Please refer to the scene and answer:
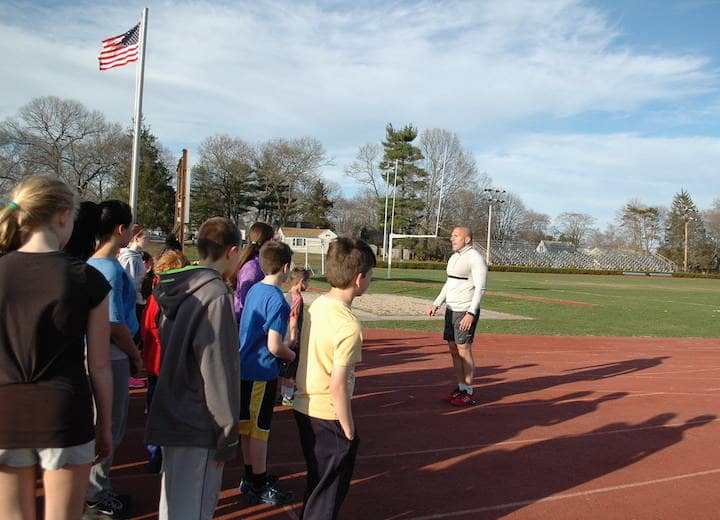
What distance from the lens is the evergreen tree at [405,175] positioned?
6831cm

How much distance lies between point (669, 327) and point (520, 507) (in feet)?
49.0

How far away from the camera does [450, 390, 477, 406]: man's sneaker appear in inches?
261

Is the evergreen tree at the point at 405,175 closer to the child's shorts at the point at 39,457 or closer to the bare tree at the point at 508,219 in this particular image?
the bare tree at the point at 508,219

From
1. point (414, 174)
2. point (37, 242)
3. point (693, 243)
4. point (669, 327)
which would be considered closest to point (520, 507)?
point (37, 242)

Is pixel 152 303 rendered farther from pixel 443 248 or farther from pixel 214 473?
pixel 443 248

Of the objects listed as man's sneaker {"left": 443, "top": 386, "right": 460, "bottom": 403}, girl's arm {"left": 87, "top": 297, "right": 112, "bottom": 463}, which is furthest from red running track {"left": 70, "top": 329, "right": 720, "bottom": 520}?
girl's arm {"left": 87, "top": 297, "right": 112, "bottom": 463}

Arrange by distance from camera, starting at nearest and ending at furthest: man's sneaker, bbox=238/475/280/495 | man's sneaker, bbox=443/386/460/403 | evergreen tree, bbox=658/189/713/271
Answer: man's sneaker, bbox=238/475/280/495 < man's sneaker, bbox=443/386/460/403 < evergreen tree, bbox=658/189/713/271

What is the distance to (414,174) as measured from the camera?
69562 mm

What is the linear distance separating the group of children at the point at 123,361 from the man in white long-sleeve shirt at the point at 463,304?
10.9ft

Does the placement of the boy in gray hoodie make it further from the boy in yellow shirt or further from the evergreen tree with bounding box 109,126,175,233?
the evergreen tree with bounding box 109,126,175,233

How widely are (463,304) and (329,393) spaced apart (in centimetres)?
400

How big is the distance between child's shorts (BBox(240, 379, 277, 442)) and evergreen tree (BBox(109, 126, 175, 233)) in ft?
158

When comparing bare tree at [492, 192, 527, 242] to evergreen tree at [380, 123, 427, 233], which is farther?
bare tree at [492, 192, 527, 242]

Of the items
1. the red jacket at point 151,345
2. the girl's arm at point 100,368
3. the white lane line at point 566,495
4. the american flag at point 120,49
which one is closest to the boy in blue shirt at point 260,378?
the red jacket at point 151,345
